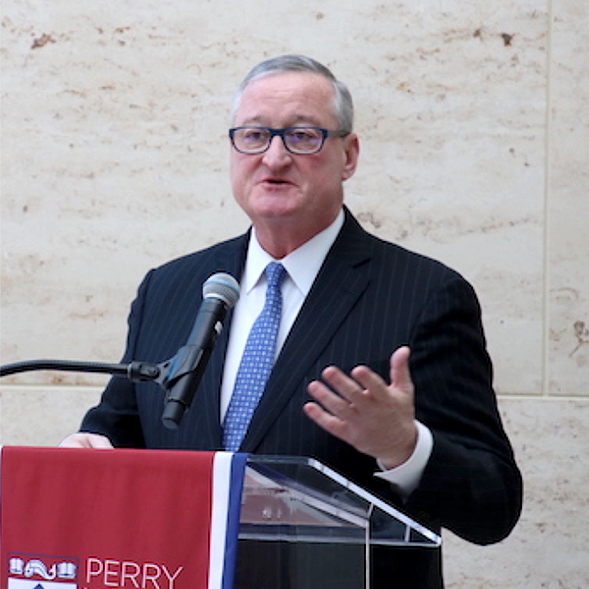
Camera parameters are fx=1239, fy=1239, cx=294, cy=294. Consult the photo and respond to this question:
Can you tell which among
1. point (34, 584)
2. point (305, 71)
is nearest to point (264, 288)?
point (305, 71)

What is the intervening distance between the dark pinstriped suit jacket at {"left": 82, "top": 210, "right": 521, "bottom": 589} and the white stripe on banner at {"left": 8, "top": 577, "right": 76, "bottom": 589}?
2.43ft

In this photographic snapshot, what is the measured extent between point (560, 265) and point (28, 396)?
2.12m

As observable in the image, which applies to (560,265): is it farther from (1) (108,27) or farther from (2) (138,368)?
(2) (138,368)

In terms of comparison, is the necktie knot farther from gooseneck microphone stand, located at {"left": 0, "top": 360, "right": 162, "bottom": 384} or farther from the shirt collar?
gooseneck microphone stand, located at {"left": 0, "top": 360, "right": 162, "bottom": 384}

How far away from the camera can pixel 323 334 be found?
9.59 feet

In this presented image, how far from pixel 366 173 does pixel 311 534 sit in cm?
280

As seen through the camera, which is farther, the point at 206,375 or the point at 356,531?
the point at 206,375

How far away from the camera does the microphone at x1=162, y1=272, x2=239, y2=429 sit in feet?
6.54

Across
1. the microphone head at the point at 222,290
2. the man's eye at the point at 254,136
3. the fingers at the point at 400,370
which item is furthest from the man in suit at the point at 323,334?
the microphone head at the point at 222,290

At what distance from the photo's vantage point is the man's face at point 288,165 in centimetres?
308

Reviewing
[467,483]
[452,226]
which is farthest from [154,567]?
[452,226]

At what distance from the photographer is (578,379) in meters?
4.60

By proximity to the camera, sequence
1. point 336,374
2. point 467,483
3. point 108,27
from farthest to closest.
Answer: point 108,27 < point 467,483 < point 336,374

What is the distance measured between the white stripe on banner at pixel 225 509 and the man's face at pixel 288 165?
1.13m
